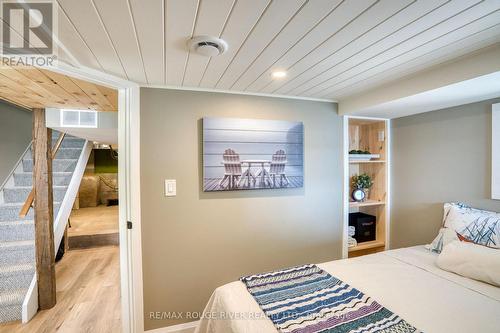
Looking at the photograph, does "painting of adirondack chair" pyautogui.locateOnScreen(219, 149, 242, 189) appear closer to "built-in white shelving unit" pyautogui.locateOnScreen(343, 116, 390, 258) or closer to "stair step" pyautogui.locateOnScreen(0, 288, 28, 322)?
"built-in white shelving unit" pyautogui.locateOnScreen(343, 116, 390, 258)

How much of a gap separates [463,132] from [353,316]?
6.16 feet

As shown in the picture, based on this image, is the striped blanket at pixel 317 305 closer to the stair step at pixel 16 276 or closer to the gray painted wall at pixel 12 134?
the stair step at pixel 16 276

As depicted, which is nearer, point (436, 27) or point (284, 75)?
point (436, 27)

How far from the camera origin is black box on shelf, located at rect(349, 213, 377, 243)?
2686mm

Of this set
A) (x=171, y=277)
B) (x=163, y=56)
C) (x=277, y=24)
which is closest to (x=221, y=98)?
(x=163, y=56)

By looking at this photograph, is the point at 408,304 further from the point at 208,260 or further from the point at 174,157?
the point at 174,157

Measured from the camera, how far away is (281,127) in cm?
221

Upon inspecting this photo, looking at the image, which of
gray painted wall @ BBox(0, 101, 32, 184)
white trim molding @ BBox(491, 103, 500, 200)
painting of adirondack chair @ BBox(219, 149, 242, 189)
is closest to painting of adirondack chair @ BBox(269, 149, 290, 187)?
painting of adirondack chair @ BBox(219, 149, 242, 189)

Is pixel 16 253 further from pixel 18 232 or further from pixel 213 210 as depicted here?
pixel 213 210

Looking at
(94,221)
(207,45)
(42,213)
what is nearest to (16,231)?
(42,213)

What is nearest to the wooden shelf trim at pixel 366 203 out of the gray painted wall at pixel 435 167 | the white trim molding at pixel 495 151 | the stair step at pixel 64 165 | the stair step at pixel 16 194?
the gray painted wall at pixel 435 167

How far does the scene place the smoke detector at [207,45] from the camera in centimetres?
118

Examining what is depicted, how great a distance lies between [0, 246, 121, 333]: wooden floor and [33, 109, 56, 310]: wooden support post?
21cm

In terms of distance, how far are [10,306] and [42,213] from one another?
0.92 meters
